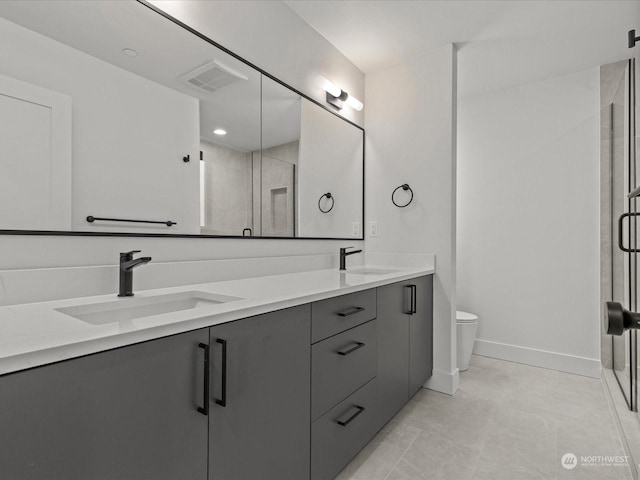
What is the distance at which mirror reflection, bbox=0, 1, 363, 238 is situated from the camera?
104 cm

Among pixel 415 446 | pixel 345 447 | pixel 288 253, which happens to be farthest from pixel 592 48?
pixel 345 447

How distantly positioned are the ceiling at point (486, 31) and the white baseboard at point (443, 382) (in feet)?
7.47

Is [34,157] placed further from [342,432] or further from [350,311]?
[342,432]

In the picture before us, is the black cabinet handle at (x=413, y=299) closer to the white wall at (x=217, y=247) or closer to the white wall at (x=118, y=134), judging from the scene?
the white wall at (x=217, y=247)

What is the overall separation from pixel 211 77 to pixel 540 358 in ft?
10.3

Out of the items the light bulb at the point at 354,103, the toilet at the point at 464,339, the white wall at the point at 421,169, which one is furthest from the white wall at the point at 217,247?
the toilet at the point at 464,339

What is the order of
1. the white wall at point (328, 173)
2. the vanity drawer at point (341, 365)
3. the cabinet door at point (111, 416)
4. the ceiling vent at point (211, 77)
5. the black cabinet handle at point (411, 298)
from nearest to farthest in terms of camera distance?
the cabinet door at point (111, 416), the vanity drawer at point (341, 365), the ceiling vent at point (211, 77), the black cabinet handle at point (411, 298), the white wall at point (328, 173)

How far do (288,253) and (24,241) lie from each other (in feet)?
4.00

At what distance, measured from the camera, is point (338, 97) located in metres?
2.40

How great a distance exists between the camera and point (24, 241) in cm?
105

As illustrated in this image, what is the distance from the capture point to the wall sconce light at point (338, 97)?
233 cm

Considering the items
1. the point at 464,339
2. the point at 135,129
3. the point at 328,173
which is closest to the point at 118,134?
the point at 135,129
